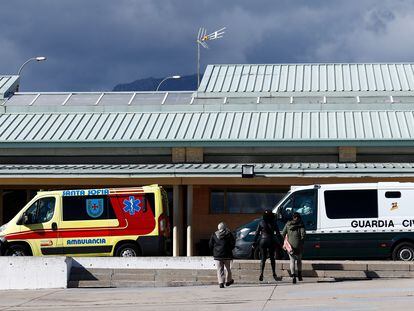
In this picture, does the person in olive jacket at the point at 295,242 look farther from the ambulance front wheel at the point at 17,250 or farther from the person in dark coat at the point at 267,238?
the ambulance front wheel at the point at 17,250

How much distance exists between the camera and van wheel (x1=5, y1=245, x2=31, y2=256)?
934 inches

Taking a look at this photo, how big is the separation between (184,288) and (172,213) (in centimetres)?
1016

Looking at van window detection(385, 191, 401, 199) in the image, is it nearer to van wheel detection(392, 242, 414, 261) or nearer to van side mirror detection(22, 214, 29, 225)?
van wheel detection(392, 242, 414, 261)

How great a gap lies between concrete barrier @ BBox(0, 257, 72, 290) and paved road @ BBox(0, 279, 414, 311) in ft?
2.04

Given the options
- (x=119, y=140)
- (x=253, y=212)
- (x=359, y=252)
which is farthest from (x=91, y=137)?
(x=359, y=252)

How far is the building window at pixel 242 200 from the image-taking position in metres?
30.1

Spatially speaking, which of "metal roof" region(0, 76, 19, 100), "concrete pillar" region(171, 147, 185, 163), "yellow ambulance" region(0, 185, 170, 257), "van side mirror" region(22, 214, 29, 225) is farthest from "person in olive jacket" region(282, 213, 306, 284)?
"metal roof" region(0, 76, 19, 100)

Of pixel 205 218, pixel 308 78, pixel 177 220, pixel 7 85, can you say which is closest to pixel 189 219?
pixel 177 220

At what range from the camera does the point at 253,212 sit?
2997 cm

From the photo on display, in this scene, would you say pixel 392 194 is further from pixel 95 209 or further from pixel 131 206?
pixel 95 209

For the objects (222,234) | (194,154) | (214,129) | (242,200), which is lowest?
(222,234)

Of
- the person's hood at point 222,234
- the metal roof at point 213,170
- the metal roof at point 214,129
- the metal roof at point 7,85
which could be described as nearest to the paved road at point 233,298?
the person's hood at point 222,234

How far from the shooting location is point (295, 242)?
61.8 ft

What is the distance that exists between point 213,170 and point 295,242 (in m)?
8.86
